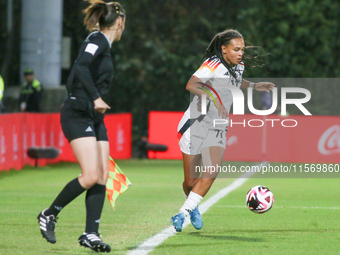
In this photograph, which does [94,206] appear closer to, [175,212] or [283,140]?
[175,212]

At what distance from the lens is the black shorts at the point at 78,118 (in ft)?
19.2

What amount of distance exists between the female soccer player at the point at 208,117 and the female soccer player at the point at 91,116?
114 centimetres

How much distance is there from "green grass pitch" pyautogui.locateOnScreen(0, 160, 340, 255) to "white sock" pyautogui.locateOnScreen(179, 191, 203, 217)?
25 cm

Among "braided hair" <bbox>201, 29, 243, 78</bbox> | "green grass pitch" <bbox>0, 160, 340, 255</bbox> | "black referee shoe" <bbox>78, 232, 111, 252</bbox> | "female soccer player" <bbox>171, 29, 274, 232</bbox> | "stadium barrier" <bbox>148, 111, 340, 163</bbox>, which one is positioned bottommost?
"stadium barrier" <bbox>148, 111, 340, 163</bbox>

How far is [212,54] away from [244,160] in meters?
12.6

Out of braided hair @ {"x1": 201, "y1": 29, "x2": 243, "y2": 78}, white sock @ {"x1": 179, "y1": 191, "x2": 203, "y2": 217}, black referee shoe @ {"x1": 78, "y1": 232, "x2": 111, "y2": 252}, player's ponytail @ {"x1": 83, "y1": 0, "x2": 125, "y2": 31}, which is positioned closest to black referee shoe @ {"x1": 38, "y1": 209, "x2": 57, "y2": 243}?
black referee shoe @ {"x1": 78, "y1": 232, "x2": 111, "y2": 252}

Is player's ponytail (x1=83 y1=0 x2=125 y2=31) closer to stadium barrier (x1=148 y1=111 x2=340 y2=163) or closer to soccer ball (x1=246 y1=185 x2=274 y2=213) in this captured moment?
soccer ball (x1=246 y1=185 x2=274 y2=213)

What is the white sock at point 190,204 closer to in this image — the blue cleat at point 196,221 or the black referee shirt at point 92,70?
the blue cleat at point 196,221

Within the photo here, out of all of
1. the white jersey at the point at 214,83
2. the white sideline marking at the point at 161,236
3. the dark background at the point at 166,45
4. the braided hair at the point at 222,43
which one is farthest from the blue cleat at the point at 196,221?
the dark background at the point at 166,45

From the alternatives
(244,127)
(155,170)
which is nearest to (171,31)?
(244,127)

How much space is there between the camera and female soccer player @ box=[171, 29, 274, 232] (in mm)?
6945

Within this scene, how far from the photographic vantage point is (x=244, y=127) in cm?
2020

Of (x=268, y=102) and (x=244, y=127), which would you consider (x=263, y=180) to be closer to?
(x=244, y=127)

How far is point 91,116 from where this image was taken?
19.5 feet
